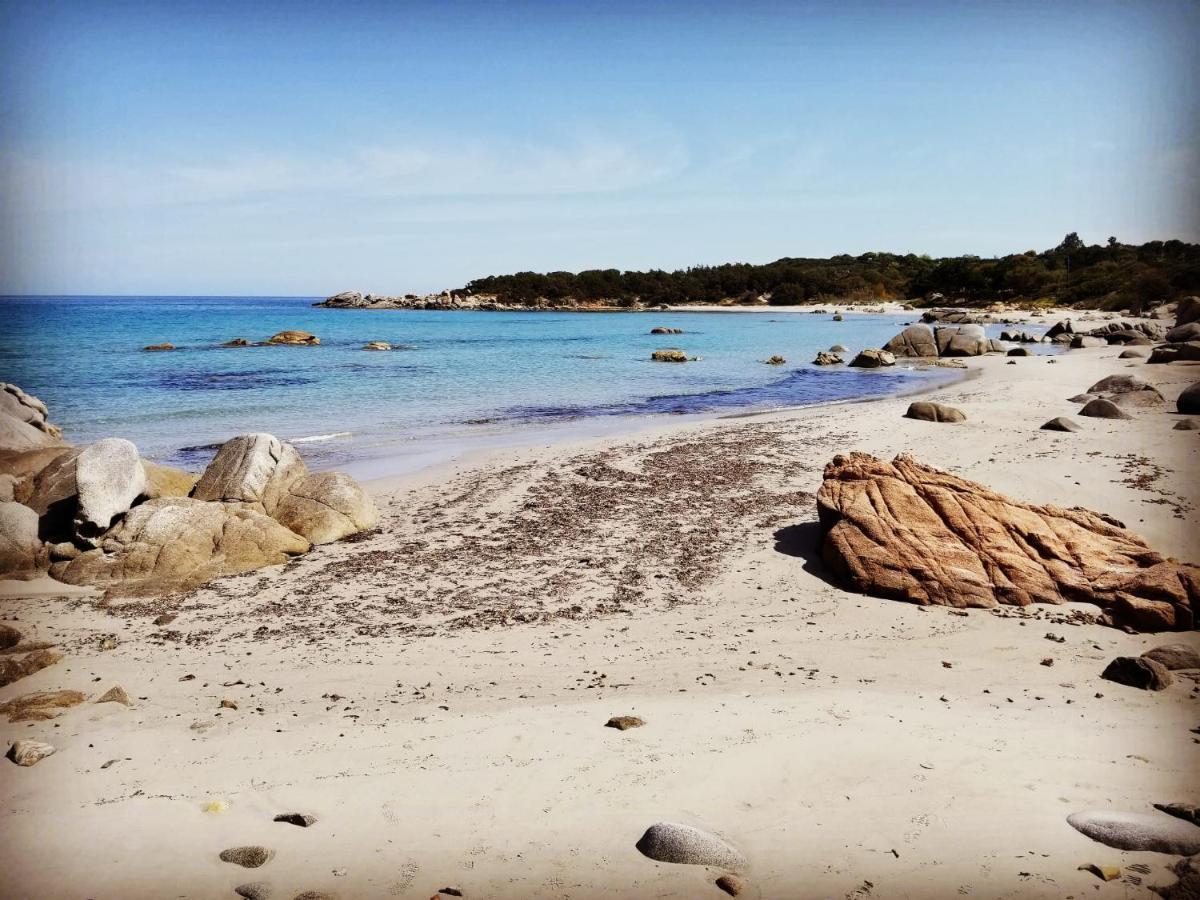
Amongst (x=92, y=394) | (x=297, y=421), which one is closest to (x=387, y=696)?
(x=297, y=421)

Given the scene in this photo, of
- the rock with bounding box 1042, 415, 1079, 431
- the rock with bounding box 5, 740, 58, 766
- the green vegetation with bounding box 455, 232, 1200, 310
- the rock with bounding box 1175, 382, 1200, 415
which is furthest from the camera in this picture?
the green vegetation with bounding box 455, 232, 1200, 310

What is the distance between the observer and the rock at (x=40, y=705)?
6117 mm

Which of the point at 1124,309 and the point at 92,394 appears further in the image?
the point at 1124,309

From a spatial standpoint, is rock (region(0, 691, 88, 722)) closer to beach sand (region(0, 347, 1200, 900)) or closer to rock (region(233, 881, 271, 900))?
beach sand (region(0, 347, 1200, 900))

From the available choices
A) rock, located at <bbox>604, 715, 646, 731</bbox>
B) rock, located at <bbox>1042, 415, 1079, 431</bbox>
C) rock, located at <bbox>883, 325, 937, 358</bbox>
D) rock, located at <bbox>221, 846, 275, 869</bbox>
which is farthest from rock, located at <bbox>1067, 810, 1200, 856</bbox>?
rock, located at <bbox>883, 325, 937, 358</bbox>

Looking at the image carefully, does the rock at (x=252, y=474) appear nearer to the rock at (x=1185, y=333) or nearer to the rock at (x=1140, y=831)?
the rock at (x=1140, y=831)

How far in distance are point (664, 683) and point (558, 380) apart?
29.5 m

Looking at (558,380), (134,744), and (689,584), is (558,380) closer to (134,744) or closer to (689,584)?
(689,584)

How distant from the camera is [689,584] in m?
9.34

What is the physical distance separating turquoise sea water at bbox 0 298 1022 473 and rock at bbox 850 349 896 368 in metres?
1.98

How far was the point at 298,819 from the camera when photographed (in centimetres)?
469

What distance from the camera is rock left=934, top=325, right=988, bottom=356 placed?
1650 inches

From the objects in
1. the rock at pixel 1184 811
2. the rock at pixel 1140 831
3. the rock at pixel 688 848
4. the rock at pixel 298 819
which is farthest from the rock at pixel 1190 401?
the rock at pixel 298 819

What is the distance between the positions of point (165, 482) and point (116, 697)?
626 centimetres
